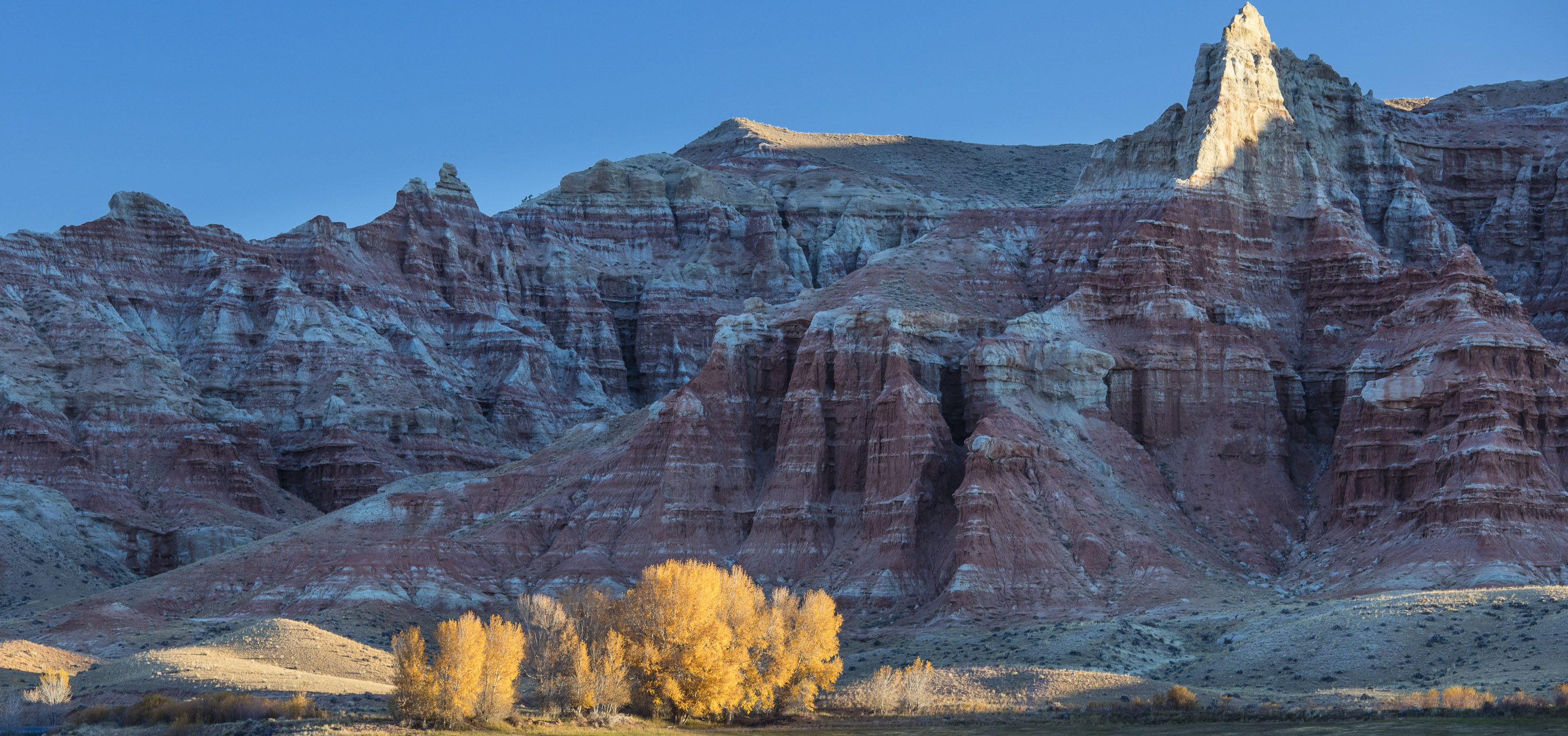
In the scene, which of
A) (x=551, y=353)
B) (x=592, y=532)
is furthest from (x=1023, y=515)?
(x=551, y=353)

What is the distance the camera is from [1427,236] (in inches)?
5418

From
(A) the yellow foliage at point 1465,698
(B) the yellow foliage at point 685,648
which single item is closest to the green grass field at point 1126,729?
(B) the yellow foliage at point 685,648

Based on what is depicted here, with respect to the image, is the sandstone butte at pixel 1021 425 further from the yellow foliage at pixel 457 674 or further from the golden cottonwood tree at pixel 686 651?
the yellow foliage at pixel 457 674

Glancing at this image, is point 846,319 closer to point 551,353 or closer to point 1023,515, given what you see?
point 1023,515

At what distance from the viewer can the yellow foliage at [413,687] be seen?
77.0 metres

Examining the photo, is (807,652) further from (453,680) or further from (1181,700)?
(453,680)

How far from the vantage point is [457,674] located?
77438mm

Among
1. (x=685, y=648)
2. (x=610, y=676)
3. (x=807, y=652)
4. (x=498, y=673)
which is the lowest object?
(x=610, y=676)

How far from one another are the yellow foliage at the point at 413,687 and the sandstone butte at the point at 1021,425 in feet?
122

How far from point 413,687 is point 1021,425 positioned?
50.4 metres

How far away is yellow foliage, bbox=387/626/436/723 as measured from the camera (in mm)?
77000

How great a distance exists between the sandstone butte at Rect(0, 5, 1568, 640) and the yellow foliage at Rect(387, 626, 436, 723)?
3723 centimetres

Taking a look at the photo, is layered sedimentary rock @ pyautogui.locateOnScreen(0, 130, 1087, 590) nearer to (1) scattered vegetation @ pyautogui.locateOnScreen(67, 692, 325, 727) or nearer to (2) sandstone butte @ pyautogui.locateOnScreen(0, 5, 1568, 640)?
(2) sandstone butte @ pyautogui.locateOnScreen(0, 5, 1568, 640)

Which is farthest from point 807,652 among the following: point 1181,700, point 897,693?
point 1181,700
